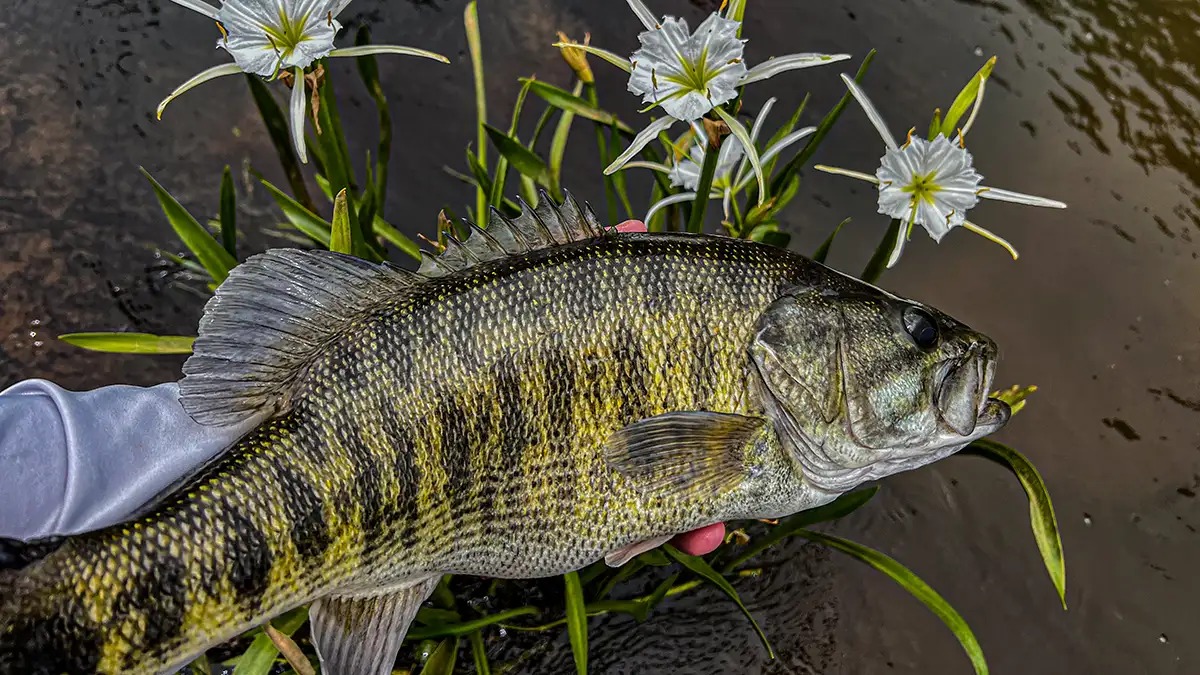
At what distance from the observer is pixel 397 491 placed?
135cm

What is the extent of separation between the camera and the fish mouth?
1465 millimetres

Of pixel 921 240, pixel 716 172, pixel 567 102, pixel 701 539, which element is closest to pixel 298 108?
pixel 567 102

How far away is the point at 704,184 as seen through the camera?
170 centimetres

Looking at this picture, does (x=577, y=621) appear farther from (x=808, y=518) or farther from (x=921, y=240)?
(x=921, y=240)

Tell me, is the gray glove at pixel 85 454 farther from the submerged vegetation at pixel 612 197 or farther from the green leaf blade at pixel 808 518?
the green leaf blade at pixel 808 518

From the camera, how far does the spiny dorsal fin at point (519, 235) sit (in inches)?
56.8

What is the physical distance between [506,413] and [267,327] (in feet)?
1.35

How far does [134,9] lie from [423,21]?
2.99ft

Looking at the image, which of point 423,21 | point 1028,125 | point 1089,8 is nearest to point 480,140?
point 423,21

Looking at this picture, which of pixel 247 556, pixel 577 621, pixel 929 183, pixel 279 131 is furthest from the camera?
pixel 279 131

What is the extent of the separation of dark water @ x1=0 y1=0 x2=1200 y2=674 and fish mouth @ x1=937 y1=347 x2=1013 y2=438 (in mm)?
822

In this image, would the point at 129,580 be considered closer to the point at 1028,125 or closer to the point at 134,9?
the point at 134,9

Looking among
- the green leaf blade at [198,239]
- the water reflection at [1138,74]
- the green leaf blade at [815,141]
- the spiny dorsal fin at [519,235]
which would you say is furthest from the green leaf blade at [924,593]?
the water reflection at [1138,74]

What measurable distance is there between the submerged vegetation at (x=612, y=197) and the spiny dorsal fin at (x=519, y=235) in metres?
0.11
